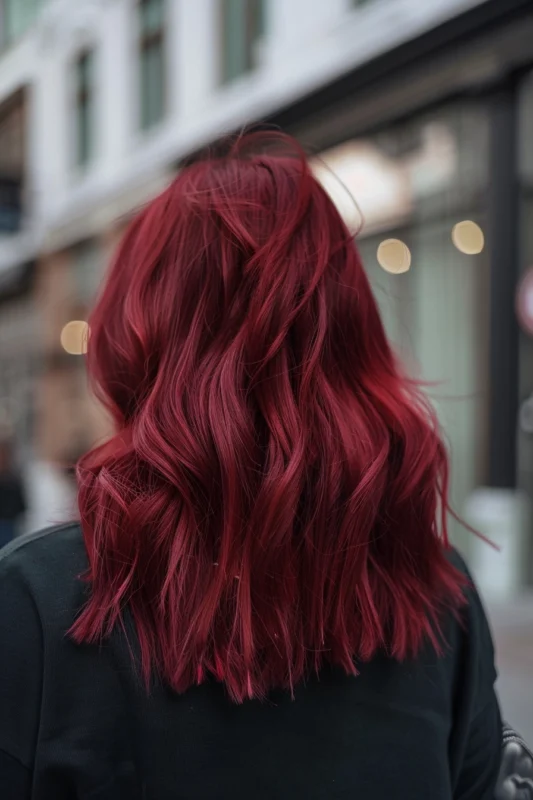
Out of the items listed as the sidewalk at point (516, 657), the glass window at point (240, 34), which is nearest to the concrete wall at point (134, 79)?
the glass window at point (240, 34)

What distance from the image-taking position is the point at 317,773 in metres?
1.01

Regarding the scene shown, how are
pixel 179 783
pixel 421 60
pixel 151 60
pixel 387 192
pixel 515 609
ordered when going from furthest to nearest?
pixel 151 60, pixel 387 192, pixel 421 60, pixel 515 609, pixel 179 783

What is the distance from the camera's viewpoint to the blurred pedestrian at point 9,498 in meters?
6.97

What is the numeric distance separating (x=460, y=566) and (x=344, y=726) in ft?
1.19

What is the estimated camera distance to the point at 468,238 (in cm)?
778

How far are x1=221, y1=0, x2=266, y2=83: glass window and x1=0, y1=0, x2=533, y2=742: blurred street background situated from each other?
0.03 meters

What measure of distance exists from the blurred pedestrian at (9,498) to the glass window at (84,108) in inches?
317

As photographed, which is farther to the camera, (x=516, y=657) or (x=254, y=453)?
(x=516, y=657)

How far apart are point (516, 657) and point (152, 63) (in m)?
10.2

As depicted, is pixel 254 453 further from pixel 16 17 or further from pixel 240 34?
pixel 16 17

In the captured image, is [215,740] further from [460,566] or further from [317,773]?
[460,566]

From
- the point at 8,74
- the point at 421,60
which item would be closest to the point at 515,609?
the point at 421,60

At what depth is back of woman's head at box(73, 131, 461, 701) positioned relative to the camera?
99 centimetres

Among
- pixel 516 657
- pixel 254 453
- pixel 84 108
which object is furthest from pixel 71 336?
pixel 254 453
